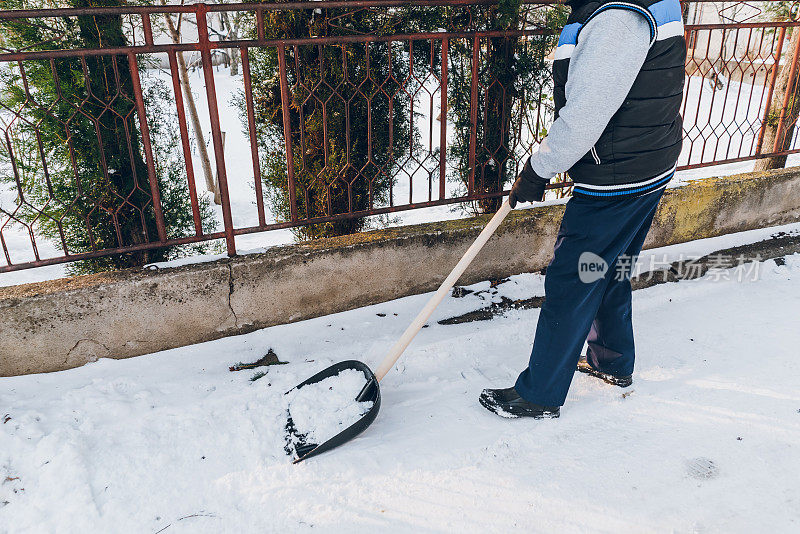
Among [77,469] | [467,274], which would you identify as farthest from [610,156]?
[77,469]

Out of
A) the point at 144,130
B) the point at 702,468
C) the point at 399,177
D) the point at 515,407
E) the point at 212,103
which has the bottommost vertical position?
the point at 702,468

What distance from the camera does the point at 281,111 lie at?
359 cm

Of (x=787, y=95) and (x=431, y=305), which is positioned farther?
(x=787, y=95)

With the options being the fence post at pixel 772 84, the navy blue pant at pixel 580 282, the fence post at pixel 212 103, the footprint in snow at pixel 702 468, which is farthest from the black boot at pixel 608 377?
the fence post at pixel 772 84

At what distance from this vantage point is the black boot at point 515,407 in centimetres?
246

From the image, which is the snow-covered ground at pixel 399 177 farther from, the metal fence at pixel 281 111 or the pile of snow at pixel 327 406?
the pile of snow at pixel 327 406

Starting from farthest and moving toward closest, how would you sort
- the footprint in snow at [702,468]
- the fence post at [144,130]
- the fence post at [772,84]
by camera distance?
1. the fence post at [772,84]
2. the fence post at [144,130]
3. the footprint in snow at [702,468]

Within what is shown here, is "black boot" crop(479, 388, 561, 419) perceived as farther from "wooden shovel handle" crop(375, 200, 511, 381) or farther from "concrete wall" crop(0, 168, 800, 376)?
"concrete wall" crop(0, 168, 800, 376)

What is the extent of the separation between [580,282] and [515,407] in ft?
2.17

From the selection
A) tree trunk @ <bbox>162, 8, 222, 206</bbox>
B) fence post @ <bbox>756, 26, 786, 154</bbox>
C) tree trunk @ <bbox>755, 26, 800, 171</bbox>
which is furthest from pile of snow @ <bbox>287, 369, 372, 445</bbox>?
tree trunk @ <bbox>755, 26, 800, 171</bbox>

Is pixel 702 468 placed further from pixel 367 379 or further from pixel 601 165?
pixel 367 379

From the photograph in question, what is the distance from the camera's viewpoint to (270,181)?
393 cm

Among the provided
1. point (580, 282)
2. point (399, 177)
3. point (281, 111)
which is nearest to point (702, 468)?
point (580, 282)

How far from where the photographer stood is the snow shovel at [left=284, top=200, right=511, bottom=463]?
2.25 meters
